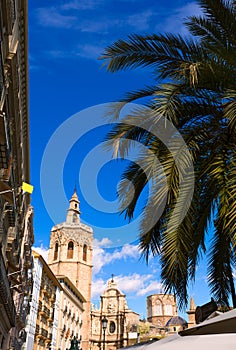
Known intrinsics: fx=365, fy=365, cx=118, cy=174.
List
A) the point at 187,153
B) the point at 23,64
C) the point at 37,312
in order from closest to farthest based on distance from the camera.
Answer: the point at 187,153 → the point at 23,64 → the point at 37,312

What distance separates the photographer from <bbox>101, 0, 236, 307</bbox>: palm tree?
5.91 metres

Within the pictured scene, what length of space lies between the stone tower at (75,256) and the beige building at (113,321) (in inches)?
89.3

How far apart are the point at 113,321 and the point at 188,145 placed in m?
70.1

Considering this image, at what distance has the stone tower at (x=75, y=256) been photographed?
71875 mm

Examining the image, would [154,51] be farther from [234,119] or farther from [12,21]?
[12,21]

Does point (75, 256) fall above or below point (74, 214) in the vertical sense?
below

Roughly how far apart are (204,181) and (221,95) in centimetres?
160

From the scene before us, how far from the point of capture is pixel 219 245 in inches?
276

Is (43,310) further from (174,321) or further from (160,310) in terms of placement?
(160,310)

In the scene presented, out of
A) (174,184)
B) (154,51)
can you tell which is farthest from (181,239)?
(154,51)

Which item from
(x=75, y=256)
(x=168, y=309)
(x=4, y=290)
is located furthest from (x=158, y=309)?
(x=4, y=290)

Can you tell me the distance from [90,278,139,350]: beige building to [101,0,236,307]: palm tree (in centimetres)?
6419

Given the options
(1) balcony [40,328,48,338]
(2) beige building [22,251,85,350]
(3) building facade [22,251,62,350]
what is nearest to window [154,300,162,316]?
(2) beige building [22,251,85,350]

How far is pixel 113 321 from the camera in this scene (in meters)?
70.4
